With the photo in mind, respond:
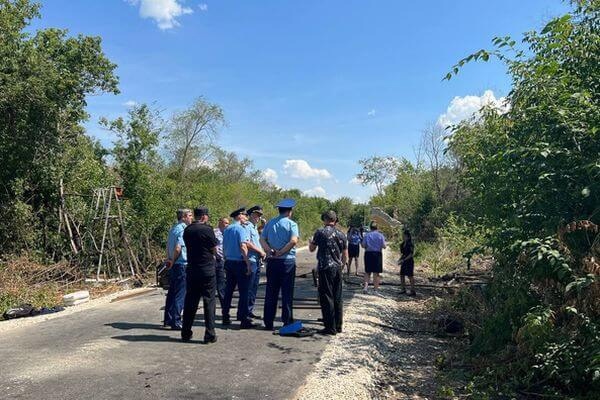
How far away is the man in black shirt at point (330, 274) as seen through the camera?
7.43 m

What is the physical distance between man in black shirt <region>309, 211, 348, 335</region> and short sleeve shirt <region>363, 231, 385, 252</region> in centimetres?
469

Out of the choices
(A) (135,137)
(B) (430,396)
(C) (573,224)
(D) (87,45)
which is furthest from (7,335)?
(A) (135,137)

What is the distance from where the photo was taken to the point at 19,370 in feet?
18.3

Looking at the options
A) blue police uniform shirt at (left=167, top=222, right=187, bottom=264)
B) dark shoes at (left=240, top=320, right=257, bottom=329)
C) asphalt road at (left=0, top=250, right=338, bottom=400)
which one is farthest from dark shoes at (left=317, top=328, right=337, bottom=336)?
blue police uniform shirt at (left=167, top=222, right=187, bottom=264)

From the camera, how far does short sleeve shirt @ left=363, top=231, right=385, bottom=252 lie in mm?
12258

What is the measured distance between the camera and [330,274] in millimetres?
7484

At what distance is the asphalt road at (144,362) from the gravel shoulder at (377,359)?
293 mm

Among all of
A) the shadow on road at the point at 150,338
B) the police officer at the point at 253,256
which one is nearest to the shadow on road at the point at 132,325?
the shadow on road at the point at 150,338

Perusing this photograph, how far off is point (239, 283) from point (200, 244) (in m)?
1.37

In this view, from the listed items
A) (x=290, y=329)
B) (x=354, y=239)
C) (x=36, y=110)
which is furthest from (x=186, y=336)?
(x=354, y=239)

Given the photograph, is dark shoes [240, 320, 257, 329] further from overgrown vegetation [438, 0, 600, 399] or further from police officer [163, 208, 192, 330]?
overgrown vegetation [438, 0, 600, 399]

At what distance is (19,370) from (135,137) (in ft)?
40.1

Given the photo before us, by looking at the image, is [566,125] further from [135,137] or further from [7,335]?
[135,137]

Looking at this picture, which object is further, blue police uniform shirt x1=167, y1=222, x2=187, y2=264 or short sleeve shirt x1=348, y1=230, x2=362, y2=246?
short sleeve shirt x1=348, y1=230, x2=362, y2=246
